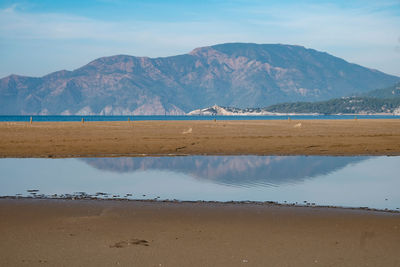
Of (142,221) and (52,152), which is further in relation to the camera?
(52,152)

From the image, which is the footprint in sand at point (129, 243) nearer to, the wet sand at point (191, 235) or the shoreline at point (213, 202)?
the wet sand at point (191, 235)

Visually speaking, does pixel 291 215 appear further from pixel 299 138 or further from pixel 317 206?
pixel 299 138

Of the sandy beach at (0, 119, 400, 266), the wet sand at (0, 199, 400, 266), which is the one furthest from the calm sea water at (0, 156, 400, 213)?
the wet sand at (0, 199, 400, 266)

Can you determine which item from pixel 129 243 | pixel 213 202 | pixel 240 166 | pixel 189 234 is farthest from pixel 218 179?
pixel 129 243

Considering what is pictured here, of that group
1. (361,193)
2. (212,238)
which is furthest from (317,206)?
(212,238)

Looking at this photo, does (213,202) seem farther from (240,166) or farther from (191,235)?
(240,166)

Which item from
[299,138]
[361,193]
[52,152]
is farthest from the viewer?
[299,138]

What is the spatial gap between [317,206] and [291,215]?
5.36 feet

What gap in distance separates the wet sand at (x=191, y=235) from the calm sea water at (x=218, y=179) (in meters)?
2.15

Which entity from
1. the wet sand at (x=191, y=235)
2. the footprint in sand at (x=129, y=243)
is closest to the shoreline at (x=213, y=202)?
the wet sand at (x=191, y=235)

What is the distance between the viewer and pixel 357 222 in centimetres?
1226

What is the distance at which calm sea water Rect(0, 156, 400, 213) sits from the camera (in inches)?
646

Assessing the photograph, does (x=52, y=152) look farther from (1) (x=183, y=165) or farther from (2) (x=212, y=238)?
(2) (x=212, y=238)

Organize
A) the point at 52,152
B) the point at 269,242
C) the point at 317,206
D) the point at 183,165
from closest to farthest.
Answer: the point at 269,242
the point at 317,206
the point at 183,165
the point at 52,152
